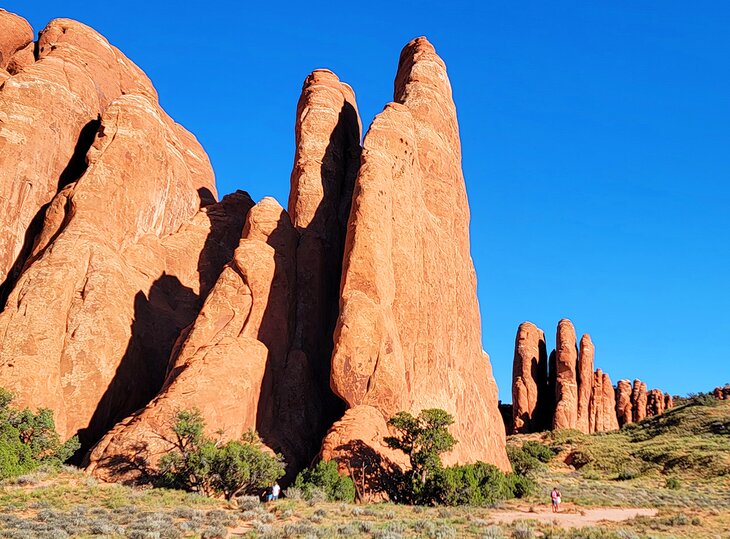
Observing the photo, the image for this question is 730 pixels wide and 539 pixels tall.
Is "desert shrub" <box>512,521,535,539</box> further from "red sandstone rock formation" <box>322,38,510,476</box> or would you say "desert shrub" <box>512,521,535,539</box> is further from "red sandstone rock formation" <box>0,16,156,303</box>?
"red sandstone rock formation" <box>0,16,156,303</box>

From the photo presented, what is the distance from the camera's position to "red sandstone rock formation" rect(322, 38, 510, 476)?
96.3 feet

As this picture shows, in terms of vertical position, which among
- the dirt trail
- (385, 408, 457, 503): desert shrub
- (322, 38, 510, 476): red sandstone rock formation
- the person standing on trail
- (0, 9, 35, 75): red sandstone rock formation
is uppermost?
(0, 9, 35, 75): red sandstone rock formation

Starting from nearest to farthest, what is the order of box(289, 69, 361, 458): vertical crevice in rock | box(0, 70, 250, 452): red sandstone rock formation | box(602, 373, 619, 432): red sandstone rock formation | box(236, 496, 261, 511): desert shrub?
box(236, 496, 261, 511): desert shrub
box(0, 70, 250, 452): red sandstone rock formation
box(289, 69, 361, 458): vertical crevice in rock
box(602, 373, 619, 432): red sandstone rock formation

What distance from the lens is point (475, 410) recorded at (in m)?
38.6

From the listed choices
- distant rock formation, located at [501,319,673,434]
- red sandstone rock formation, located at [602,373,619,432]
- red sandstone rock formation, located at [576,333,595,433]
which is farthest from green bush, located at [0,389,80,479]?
red sandstone rock formation, located at [602,373,619,432]

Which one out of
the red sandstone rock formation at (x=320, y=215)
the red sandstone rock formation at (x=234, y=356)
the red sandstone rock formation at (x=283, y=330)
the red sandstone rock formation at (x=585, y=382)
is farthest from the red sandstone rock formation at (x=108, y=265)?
A: the red sandstone rock formation at (x=585, y=382)

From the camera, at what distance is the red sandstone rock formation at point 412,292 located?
96.3 ft

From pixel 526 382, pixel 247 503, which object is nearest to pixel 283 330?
pixel 247 503

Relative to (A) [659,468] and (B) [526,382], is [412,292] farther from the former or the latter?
(B) [526,382]

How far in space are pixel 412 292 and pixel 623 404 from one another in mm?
62575

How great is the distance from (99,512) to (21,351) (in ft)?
45.9

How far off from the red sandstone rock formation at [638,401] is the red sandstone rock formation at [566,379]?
17.4 m

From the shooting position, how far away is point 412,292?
34375mm

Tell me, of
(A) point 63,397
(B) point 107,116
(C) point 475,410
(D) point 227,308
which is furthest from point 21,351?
(C) point 475,410
